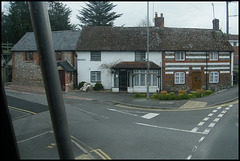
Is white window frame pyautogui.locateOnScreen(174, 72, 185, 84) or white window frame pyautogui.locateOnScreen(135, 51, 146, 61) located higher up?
white window frame pyautogui.locateOnScreen(135, 51, 146, 61)

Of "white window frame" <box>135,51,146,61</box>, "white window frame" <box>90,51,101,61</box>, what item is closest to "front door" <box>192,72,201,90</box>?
"white window frame" <box>135,51,146,61</box>

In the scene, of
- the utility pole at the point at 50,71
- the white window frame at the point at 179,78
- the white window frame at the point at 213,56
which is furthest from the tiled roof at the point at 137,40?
the utility pole at the point at 50,71

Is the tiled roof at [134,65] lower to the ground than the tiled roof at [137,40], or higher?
lower

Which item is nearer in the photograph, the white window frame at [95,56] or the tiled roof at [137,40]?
the tiled roof at [137,40]

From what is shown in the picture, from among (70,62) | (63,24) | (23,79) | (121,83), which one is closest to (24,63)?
(23,79)

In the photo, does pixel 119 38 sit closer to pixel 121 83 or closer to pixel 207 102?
pixel 121 83

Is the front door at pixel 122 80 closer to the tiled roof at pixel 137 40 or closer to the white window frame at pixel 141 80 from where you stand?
the white window frame at pixel 141 80

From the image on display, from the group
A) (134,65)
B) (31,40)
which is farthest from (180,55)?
(31,40)

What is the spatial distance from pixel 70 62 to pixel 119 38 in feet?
14.0

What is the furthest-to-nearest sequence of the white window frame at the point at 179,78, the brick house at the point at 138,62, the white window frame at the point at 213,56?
the white window frame at the point at 179,78, the brick house at the point at 138,62, the white window frame at the point at 213,56

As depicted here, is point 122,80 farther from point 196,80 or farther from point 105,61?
point 196,80

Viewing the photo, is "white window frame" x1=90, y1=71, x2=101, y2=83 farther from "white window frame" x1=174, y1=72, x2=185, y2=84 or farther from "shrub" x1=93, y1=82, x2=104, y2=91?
"white window frame" x1=174, y1=72, x2=185, y2=84

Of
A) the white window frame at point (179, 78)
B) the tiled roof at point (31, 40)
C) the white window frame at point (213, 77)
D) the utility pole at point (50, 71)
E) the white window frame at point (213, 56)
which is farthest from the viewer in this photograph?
the white window frame at point (179, 78)

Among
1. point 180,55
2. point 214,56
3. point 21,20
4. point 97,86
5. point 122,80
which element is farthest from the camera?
point 180,55
